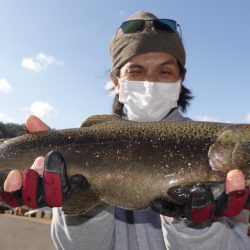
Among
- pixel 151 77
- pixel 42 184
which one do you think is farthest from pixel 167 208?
pixel 151 77

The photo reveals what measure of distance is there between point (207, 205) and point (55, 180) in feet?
4.31

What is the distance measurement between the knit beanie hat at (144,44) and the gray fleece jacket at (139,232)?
2.00 meters

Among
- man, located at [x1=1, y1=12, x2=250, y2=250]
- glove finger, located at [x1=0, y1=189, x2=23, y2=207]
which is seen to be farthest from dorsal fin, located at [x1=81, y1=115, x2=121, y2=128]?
glove finger, located at [x1=0, y1=189, x2=23, y2=207]

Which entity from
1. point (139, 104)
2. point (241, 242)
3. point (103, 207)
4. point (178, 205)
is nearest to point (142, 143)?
point (178, 205)

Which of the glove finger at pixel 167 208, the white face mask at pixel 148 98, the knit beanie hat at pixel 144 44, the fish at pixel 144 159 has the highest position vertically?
the knit beanie hat at pixel 144 44

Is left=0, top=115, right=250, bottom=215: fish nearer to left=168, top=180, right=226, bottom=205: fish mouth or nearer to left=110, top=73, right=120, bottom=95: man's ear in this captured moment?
left=168, top=180, right=226, bottom=205: fish mouth

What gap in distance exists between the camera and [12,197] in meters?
3.65

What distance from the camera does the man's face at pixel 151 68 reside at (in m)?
5.04

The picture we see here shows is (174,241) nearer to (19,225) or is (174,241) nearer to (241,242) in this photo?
(241,242)

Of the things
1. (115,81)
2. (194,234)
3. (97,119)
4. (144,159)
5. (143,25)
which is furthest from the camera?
(143,25)

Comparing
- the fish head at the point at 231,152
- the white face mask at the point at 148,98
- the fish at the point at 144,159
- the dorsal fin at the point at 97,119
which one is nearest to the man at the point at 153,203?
the white face mask at the point at 148,98

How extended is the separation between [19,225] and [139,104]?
12748mm

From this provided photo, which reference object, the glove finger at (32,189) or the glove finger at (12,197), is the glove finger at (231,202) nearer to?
the glove finger at (32,189)

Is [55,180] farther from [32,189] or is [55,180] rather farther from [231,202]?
[231,202]
